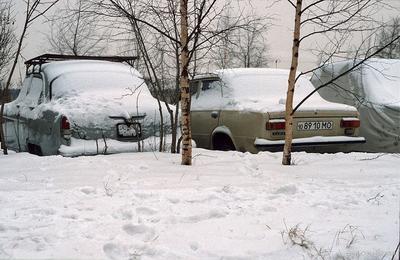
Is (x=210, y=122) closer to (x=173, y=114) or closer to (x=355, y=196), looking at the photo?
(x=173, y=114)

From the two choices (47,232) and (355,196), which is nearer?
(47,232)

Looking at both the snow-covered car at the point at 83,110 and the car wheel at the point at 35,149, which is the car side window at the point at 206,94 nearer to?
the snow-covered car at the point at 83,110

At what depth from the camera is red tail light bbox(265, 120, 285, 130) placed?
19.3ft

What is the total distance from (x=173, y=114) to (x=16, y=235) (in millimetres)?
3820

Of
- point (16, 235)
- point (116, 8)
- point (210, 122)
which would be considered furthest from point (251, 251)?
point (210, 122)

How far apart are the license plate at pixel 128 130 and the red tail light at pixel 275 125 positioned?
1.75 metres

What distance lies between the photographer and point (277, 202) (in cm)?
357

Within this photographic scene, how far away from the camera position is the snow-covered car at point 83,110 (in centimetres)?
558

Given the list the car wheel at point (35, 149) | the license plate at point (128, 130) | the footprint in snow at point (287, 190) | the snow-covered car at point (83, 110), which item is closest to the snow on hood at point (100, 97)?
the snow-covered car at point (83, 110)

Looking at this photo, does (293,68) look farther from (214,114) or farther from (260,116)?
(214,114)

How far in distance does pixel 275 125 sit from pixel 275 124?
1cm

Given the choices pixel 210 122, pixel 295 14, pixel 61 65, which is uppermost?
pixel 295 14

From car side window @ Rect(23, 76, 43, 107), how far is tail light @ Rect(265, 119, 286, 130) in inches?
133

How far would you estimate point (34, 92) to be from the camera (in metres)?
7.06
